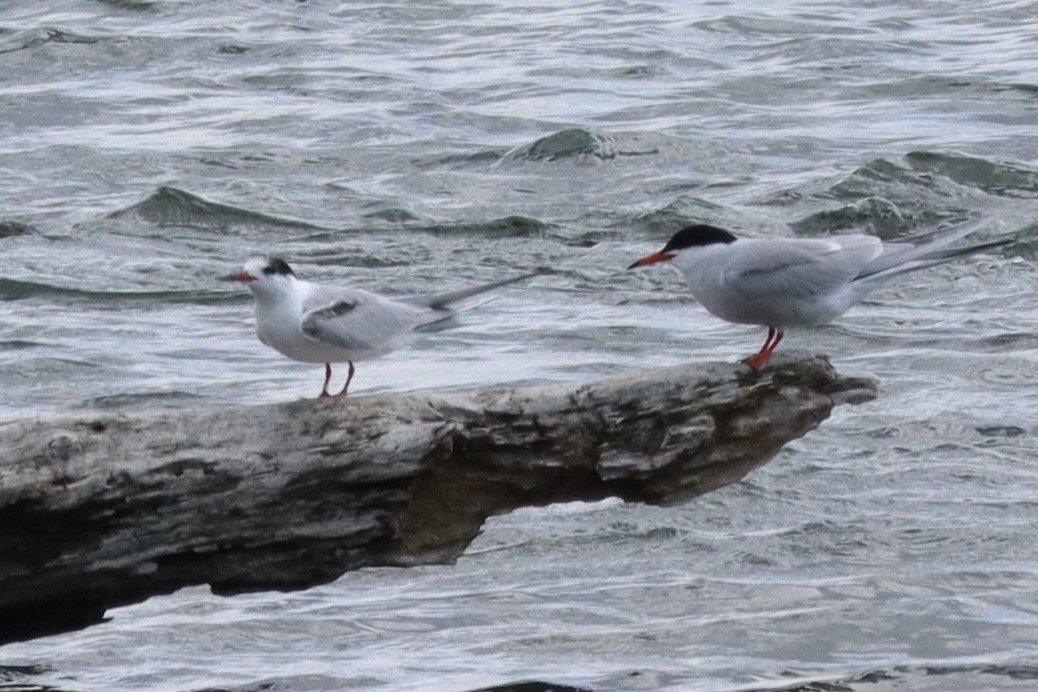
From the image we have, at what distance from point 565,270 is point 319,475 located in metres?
6.60

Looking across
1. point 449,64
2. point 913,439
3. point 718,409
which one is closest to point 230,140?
point 449,64

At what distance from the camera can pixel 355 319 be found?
6.45 m

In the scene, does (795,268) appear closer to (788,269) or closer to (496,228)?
(788,269)

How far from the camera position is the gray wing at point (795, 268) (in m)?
6.86

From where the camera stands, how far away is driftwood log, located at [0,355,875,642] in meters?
5.58

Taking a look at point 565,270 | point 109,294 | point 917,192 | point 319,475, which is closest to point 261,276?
point 319,475

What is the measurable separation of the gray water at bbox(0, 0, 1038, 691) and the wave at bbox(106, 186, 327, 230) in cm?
3

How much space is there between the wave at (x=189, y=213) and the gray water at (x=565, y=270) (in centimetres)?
3

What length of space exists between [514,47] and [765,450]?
12.4m

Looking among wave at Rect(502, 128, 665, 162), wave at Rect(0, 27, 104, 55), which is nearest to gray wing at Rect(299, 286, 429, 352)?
wave at Rect(502, 128, 665, 162)

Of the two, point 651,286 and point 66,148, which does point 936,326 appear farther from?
point 66,148

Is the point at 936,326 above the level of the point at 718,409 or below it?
below

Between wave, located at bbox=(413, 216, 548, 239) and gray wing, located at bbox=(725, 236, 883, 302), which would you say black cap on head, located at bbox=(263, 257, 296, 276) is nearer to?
gray wing, located at bbox=(725, 236, 883, 302)

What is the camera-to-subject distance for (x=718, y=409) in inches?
249
